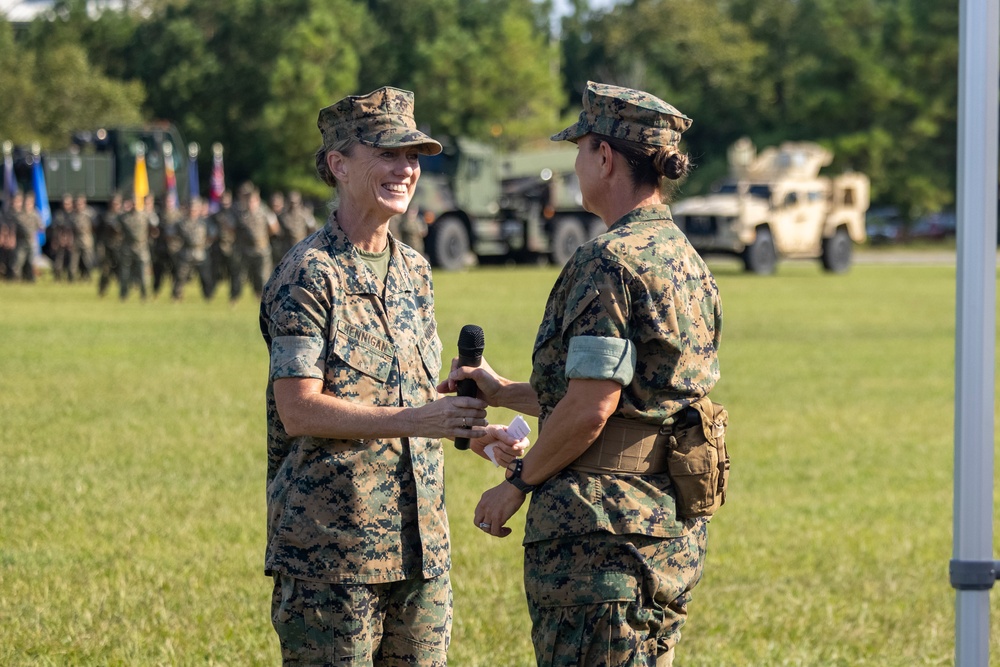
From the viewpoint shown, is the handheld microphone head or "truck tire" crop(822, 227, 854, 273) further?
"truck tire" crop(822, 227, 854, 273)

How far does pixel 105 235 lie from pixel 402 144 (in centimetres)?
2299

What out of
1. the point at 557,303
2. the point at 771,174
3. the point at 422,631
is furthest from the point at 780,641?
the point at 771,174

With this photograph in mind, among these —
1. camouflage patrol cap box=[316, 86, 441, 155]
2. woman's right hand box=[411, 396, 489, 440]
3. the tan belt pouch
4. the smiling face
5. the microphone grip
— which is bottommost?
the tan belt pouch

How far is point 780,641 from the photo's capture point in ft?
19.8

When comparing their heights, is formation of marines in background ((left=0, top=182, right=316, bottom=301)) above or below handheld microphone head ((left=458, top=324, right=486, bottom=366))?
below

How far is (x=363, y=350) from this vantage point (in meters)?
3.68

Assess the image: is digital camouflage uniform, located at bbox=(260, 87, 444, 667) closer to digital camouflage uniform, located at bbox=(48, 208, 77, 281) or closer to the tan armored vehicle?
digital camouflage uniform, located at bbox=(48, 208, 77, 281)

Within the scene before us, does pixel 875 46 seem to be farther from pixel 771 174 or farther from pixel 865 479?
pixel 865 479

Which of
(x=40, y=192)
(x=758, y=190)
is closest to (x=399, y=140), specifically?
(x=40, y=192)

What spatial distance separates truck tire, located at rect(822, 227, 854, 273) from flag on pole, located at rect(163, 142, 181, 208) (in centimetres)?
1536

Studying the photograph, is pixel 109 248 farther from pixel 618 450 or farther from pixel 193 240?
pixel 618 450

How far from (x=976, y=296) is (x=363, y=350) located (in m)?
1.51

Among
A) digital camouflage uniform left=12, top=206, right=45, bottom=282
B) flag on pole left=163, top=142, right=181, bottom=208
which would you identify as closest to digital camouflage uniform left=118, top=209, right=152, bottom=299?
digital camouflage uniform left=12, top=206, right=45, bottom=282

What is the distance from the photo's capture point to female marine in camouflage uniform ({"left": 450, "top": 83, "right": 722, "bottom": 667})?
3.36 metres
